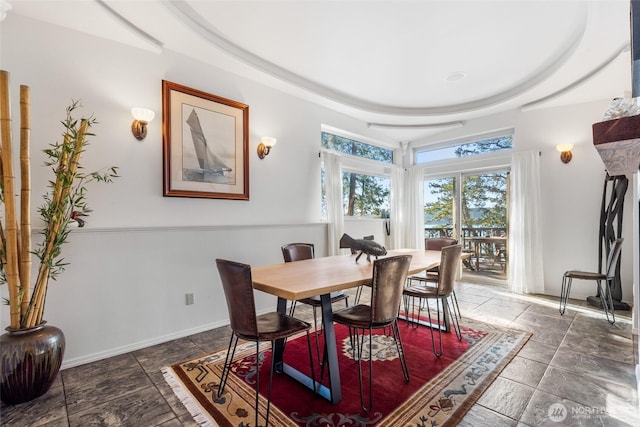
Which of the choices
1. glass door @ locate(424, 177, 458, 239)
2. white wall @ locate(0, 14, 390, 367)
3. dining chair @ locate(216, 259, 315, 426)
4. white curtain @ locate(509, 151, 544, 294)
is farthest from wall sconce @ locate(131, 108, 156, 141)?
white curtain @ locate(509, 151, 544, 294)

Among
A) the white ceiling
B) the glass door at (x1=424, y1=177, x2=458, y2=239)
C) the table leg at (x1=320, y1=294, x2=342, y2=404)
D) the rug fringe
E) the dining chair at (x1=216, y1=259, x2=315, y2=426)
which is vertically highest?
the white ceiling

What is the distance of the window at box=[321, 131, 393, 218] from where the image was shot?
17.0 feet

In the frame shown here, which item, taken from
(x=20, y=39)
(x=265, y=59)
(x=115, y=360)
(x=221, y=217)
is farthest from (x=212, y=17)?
(x=115, y=360)

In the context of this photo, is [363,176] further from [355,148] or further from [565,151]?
[565,151]

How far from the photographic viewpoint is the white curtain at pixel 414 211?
5.89m

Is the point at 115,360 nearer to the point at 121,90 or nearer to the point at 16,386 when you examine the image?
the point at 16,386

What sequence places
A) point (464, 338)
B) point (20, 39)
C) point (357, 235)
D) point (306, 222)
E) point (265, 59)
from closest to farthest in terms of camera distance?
point (20, 39), point (464, 338), point (265, 59), point (306, 222), point (357, 235)

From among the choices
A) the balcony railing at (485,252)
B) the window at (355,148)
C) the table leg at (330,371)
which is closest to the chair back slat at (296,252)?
the table leg at (330,371)

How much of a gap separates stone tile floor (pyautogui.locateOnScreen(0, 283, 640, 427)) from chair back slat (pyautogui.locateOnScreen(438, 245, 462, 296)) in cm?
72

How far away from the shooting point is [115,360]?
250cm

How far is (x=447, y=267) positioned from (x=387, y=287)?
0.96 m

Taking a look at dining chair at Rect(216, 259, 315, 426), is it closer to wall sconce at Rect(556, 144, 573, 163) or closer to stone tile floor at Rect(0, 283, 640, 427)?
stone tile floor at Rect(0, 283, 640, 427)

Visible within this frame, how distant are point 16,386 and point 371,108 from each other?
15.9ft

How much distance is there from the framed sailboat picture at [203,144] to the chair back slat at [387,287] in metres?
2.22
